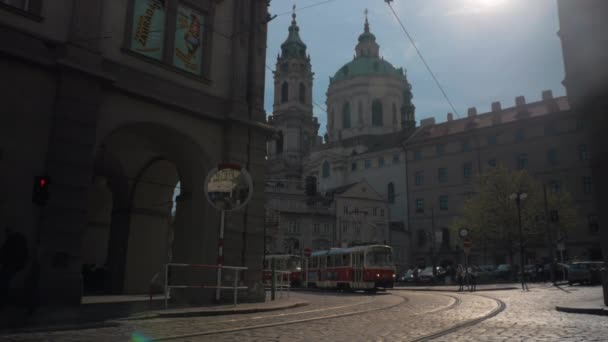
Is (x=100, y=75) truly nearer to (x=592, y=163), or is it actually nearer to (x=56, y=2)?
(x=56, y=2)

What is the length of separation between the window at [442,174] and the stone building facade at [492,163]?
0.40 feet

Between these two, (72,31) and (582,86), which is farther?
(582,86)

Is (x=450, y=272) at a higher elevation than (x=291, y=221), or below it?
below

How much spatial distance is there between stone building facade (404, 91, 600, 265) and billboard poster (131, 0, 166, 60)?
40712 mm

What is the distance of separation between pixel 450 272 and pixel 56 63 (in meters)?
35.2

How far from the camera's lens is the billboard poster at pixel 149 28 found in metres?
15.2

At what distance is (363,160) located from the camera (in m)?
75.1

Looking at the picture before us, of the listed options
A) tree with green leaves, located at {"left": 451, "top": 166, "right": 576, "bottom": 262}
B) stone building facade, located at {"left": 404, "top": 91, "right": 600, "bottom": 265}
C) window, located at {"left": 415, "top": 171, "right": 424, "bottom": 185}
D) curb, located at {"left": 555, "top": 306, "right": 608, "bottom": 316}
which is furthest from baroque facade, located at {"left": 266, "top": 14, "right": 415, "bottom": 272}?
curb, located at {"left": 555, "top": 306, "right": 608, "bottom": 316}

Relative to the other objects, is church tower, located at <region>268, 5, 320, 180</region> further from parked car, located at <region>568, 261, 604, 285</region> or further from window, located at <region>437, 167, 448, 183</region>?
parked car, located at <region>568, 261, 604, 285</region>

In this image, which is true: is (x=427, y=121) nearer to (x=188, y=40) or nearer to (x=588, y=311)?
(x=188, y=40)

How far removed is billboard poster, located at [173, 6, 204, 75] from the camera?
16.4 metres

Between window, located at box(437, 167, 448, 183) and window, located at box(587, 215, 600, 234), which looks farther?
window, located at box(437, 167, 448, 183)

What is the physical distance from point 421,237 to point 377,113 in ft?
80.2

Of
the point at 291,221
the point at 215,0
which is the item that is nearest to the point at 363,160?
the point at 291,221
